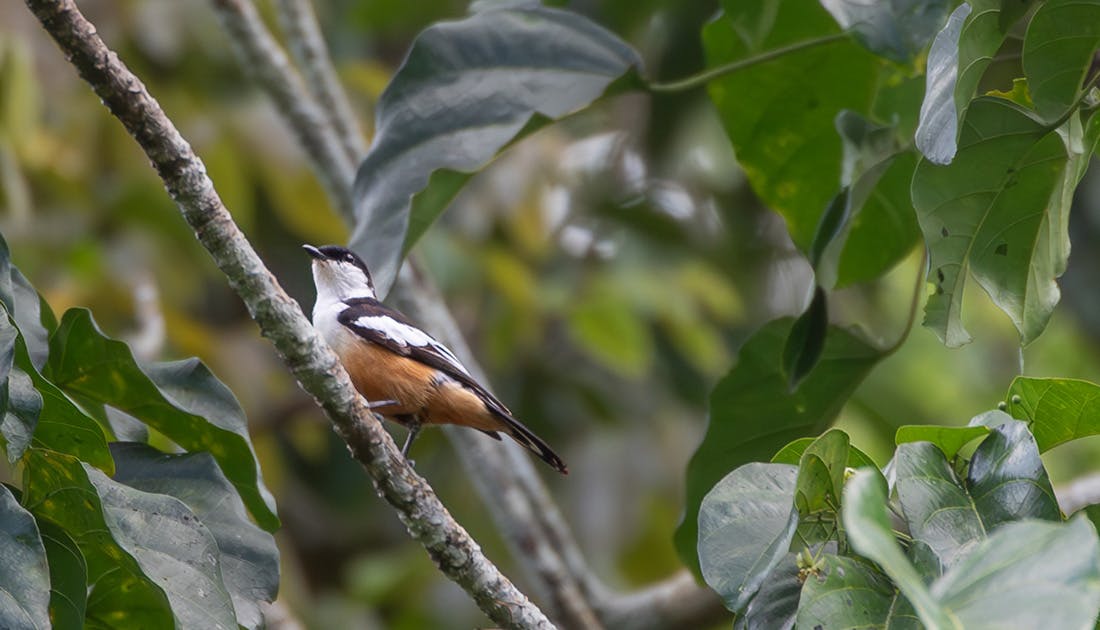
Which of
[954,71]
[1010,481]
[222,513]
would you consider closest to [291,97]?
[222,513]

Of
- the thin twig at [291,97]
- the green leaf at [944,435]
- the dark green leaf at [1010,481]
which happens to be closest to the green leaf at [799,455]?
the green leaf at [944,435]

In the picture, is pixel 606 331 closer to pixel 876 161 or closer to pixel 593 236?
pixel 593 236

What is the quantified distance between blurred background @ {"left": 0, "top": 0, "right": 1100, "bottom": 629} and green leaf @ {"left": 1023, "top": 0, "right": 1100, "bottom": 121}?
3.18m

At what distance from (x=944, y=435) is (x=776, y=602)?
40cm

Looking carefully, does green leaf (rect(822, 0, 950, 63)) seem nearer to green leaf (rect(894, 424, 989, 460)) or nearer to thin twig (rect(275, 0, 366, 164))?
green leaf (rect(894, 424, 989, 460))

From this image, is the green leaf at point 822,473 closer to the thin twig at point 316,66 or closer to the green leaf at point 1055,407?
the green leaf at point 1055,407

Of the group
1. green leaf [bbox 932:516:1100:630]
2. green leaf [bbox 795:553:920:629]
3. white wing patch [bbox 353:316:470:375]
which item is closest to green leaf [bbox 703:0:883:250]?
white wing patch [bbox 353:316:470:375]

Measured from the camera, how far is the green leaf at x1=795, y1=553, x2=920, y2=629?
1844 mm

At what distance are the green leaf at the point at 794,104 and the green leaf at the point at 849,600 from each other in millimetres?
1707

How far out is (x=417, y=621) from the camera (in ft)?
22.7

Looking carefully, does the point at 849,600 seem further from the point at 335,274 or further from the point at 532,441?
the point at 335,274

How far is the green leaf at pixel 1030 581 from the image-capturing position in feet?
4.30

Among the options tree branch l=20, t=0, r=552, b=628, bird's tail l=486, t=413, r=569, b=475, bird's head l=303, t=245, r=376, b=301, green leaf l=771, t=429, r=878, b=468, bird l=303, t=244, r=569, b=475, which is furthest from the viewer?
bird's head l=303, t=245, r=376, b=301

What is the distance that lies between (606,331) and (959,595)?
4.59m
